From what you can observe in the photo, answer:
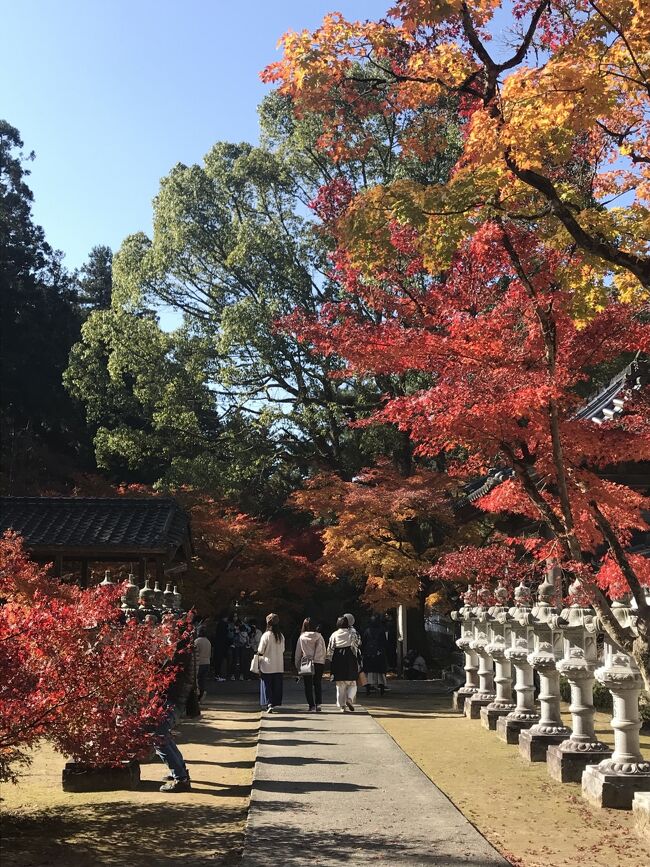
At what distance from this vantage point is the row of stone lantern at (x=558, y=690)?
7344 mm

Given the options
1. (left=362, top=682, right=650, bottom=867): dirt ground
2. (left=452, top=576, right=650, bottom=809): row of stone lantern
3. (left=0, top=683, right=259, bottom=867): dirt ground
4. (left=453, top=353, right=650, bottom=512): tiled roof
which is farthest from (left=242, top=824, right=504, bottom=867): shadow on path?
(left=453, top=353, right=650, bottom=512): tiled roof

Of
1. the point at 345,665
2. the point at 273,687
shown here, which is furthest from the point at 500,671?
the point at 273,687

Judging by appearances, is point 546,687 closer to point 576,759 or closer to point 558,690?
point 558,690

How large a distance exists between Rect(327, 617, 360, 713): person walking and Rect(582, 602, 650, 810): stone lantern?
748cm

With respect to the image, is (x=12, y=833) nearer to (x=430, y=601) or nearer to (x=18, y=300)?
(x=430, y=601)

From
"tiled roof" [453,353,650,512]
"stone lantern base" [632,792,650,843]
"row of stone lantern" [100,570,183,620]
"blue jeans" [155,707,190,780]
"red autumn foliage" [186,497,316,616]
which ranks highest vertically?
"tiled roof" [453,353,650,512]

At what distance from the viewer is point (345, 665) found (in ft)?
48.6

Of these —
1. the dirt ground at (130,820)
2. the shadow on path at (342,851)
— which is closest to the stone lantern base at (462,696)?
the dirt ground at (130,820)

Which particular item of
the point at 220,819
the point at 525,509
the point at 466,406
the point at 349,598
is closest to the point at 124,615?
the point at 220,819

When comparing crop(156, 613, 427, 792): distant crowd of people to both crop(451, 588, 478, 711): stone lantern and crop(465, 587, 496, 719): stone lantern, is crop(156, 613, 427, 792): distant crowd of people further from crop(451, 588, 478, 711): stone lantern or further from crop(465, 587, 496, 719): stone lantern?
crop(465, 587, 496, 719): stone lantern

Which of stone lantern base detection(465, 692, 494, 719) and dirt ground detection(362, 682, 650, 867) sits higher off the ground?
stone lantern base detection(465, 692, 494, 719)

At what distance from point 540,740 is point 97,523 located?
397 inches

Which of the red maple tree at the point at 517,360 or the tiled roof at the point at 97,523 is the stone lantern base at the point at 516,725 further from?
the tiled roof at the point at 97,523

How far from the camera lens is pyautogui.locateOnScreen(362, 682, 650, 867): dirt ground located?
19.2ft
